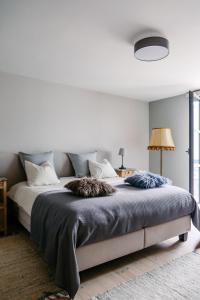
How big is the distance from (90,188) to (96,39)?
1.56 m

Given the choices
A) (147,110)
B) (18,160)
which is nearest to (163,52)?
(18,160)

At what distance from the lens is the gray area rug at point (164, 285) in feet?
5.49

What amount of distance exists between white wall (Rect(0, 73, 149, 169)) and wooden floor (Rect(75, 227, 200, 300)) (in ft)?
7.33

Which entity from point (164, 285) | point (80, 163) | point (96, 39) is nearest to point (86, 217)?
point (164, 285)

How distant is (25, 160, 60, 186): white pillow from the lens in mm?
2955

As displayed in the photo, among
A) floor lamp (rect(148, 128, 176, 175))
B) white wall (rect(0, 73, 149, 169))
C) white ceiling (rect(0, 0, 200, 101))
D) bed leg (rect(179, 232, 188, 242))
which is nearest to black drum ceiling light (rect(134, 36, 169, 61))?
white ceiling (rect(0, 0, 200, 101))

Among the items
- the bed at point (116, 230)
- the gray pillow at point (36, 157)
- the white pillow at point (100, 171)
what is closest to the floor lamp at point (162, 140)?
the white pillow at point (100, 171)

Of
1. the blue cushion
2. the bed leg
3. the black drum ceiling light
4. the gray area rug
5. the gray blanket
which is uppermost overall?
the black drum ceiling light

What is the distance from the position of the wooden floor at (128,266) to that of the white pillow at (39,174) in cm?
137

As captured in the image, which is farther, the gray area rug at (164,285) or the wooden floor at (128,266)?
the wooden floor at (128,266)

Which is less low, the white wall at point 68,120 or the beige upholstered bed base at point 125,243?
the white wall at point 68,120

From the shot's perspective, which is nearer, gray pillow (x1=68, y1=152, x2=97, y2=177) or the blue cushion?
the blue cushion

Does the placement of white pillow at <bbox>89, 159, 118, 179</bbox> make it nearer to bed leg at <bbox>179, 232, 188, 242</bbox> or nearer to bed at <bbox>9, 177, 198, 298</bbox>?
bed at <bbox>9, 177, 198, 298</bbox>

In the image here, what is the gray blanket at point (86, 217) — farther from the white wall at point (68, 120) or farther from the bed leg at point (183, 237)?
the white wall at point (68, 120)
